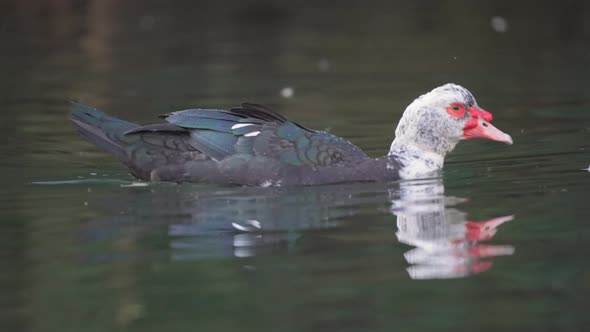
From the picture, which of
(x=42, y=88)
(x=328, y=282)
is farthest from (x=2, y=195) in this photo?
(x=42, y=88)

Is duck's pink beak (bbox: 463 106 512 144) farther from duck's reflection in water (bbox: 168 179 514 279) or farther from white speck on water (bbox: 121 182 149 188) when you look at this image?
white speck on water (bbox: 121 182 149 188)

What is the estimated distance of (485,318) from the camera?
17.4ft

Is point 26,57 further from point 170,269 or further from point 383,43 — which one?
point 170,269

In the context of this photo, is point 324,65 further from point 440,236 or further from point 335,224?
point 440,236

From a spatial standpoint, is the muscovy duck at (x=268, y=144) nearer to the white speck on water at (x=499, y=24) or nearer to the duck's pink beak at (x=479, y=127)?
the duck's pink beak at (x=479, y=127)

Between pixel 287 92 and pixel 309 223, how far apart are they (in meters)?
7.60

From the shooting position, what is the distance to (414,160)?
897 cm

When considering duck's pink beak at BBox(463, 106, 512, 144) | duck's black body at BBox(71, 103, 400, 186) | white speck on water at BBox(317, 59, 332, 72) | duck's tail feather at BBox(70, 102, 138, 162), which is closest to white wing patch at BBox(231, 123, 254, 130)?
duck's black body at BBox(71, 103, 400, 186)

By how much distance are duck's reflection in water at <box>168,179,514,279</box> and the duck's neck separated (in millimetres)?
106

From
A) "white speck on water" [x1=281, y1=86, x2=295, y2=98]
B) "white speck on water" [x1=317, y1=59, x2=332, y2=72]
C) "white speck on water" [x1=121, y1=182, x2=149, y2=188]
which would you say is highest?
"white speck on water" [x1=317, y1=59, x2=332, y2=72]

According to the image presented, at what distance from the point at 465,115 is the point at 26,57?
11856 mm

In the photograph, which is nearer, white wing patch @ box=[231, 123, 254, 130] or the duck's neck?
white wing patch @ box=[231, 123, 254, 130]

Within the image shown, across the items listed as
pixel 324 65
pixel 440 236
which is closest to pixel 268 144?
pixel 440 236

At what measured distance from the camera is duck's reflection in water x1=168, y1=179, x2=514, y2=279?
650 cm
